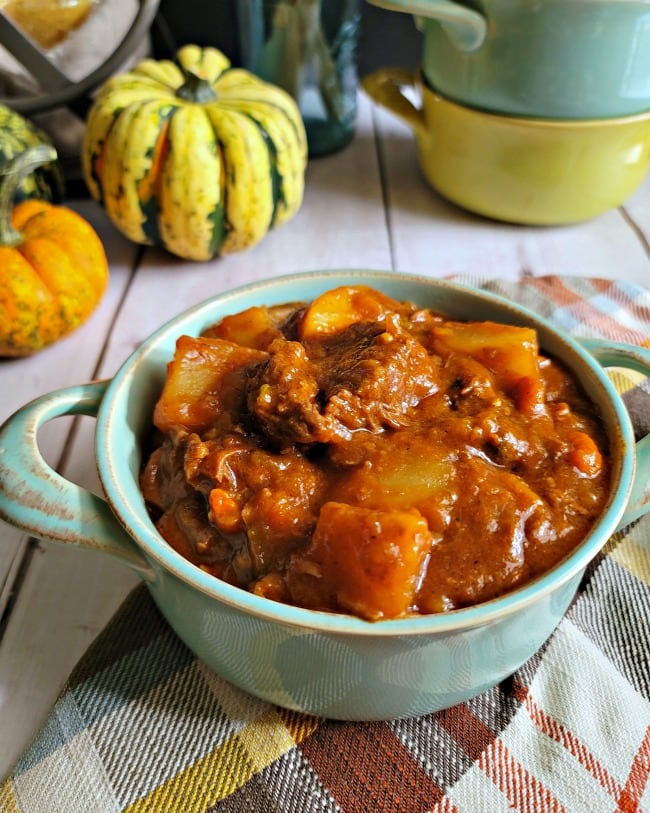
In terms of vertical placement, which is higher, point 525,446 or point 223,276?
point 525,446

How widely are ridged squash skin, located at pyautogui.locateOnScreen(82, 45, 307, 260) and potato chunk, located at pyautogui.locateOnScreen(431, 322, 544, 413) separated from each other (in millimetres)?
873

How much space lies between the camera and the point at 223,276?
199 centimetres

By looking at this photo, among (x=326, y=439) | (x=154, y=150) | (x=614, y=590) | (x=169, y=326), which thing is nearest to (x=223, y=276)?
(x=154, y=150)

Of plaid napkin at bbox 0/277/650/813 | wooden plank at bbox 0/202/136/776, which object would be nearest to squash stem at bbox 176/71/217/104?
wooden plank at bbox 0/202/136/776

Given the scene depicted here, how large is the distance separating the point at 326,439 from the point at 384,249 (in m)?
1.24

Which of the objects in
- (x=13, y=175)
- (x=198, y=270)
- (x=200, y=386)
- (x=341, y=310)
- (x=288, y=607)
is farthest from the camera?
(x=198, y=270)

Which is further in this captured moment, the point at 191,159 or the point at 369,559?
the point at 191,159

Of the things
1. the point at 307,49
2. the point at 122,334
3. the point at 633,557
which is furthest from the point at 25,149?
Result: the point at 633,557

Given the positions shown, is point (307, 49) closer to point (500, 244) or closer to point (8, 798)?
point (500, 244)

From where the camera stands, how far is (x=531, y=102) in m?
1.80

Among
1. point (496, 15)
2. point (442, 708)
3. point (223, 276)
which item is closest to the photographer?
point (442, 708)

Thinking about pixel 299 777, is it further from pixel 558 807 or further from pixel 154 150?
pixel 154 150

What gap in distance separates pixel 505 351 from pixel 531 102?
0.97 m

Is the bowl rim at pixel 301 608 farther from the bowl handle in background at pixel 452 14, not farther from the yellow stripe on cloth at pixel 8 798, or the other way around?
the bowl handle in background at pixel 452 14
